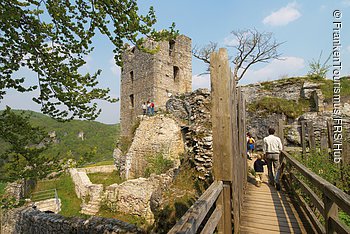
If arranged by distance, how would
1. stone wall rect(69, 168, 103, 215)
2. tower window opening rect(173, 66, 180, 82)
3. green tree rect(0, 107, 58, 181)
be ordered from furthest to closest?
tower window opening rect(173, 66, 180, 82), stone wall rect(69, 168, 103, 215), green tree rect(0, 107, 58, 181)

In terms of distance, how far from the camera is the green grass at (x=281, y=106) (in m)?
10.6

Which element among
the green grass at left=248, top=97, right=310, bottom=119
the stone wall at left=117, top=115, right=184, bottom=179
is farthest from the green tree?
the green grass at left=248, top=97, right=310, bottom=119

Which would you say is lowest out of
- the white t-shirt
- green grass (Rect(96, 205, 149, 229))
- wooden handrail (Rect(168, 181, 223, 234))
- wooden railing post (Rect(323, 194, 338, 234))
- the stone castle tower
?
Answer: green grass (Rect(96, 205, 149, 229))

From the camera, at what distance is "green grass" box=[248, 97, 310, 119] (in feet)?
34.8

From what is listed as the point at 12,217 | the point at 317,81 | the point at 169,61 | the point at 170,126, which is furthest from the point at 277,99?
the point at 12,217

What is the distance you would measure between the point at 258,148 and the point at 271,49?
12034 millimetres

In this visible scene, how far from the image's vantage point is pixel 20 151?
8.40 feet

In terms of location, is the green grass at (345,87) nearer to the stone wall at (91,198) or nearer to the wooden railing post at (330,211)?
the wooden railing post at (330,211)

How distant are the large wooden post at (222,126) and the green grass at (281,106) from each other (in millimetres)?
10159

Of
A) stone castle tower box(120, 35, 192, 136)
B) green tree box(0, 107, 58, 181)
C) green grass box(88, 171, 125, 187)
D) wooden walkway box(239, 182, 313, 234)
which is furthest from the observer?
stone castle tower box(120, 35, 192, 136)

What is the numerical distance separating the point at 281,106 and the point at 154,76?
358 inches

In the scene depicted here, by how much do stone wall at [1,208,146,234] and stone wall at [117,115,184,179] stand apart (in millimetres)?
4300

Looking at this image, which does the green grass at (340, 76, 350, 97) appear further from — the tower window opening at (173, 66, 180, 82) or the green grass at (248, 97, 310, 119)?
the tower window opening at (173, 66, 180, 82)

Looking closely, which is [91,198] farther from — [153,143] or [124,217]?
[153,143]
